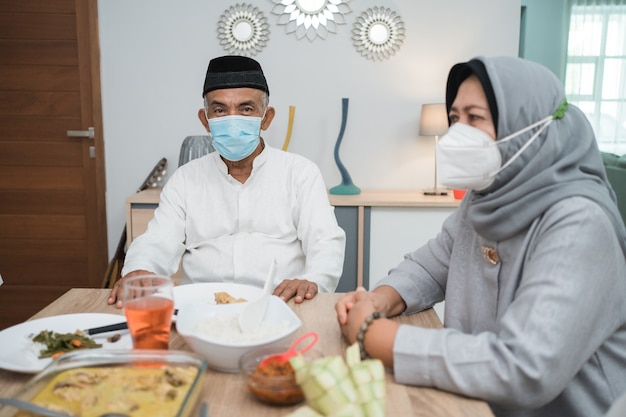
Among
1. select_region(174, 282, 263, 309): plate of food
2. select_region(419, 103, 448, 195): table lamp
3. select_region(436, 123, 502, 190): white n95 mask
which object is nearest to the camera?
select_region(436, 123, 502, 190): white n95 mask

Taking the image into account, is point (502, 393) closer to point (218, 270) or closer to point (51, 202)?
point (218, 270)

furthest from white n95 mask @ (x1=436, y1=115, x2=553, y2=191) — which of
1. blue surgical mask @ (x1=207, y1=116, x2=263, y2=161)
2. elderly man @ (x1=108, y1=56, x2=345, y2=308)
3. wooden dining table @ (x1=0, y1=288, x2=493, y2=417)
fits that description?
blue surgical mask @ (x1=207, y1=116, x2=263, y2=161)

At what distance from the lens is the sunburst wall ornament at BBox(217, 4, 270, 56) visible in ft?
11.6

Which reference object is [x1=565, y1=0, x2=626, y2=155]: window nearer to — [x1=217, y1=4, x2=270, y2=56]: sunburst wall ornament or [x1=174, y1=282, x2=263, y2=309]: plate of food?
[x1=217, y1=4, x2=270, y2=56]: sunburst wall ornament

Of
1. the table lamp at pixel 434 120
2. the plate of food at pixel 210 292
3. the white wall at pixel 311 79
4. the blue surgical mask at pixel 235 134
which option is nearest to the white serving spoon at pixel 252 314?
the plate of food at pixel 210 292

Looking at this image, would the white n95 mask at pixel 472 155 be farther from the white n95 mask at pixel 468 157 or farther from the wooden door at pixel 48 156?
the wooden door at pixel 48 156

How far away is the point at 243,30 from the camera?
3545 mm

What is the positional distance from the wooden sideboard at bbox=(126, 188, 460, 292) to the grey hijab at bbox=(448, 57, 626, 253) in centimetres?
206

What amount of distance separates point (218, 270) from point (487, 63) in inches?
47.4

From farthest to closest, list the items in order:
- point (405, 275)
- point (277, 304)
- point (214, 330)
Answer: point (405, 275) → point (277, 304) → point (214, 330)

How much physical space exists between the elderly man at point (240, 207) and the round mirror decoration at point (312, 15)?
167cm

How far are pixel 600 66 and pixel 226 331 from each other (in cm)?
585

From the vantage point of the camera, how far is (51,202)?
3.69 meters

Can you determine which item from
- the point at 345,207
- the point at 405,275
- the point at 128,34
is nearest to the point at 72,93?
the point at 128,34
